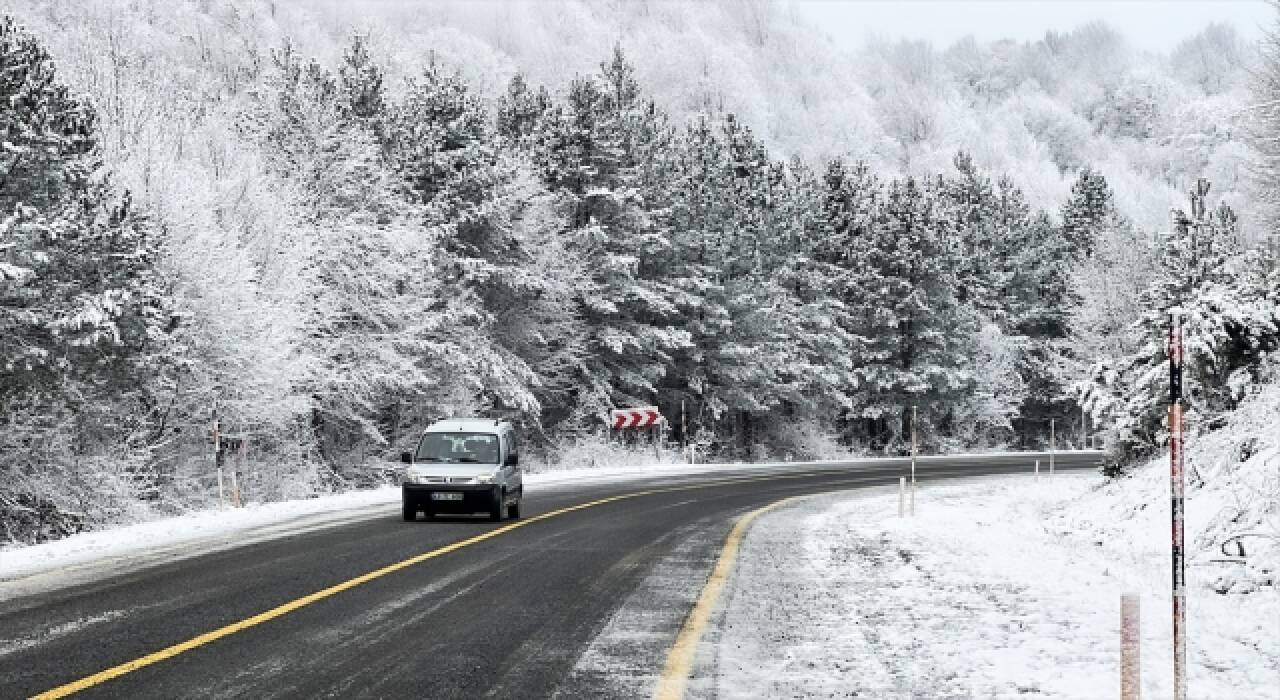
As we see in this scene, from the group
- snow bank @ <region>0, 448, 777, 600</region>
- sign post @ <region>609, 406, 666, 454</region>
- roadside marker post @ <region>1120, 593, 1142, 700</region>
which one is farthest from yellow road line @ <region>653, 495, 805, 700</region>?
sign post @ <region>609, 406, 666, 454</region>

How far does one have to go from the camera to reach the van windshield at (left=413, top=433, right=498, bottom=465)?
18500 mm

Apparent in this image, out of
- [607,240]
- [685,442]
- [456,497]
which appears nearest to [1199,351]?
[456,497]

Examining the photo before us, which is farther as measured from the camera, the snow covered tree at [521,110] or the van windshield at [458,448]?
the snow covered tree at [521,110]

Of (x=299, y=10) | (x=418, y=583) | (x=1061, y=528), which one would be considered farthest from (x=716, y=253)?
(x=299, y=10)

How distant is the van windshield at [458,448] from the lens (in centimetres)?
1850

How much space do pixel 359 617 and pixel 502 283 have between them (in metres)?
30.9

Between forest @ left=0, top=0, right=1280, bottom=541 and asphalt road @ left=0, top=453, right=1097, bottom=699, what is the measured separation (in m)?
6.61

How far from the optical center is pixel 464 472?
17828 mm

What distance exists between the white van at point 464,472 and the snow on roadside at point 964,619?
14.1 feet

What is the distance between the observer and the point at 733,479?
3195 cm

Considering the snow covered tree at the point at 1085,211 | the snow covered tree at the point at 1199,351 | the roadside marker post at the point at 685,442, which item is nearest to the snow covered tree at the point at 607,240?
the roadside marker post at the point at 685,442

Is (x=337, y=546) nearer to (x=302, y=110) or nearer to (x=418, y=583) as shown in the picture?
(x=418, y=583)

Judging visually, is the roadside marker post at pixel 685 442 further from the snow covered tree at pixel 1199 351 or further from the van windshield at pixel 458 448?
the van windshield at pixel 458 448

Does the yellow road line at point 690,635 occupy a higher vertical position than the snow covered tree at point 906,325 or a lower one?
lower
